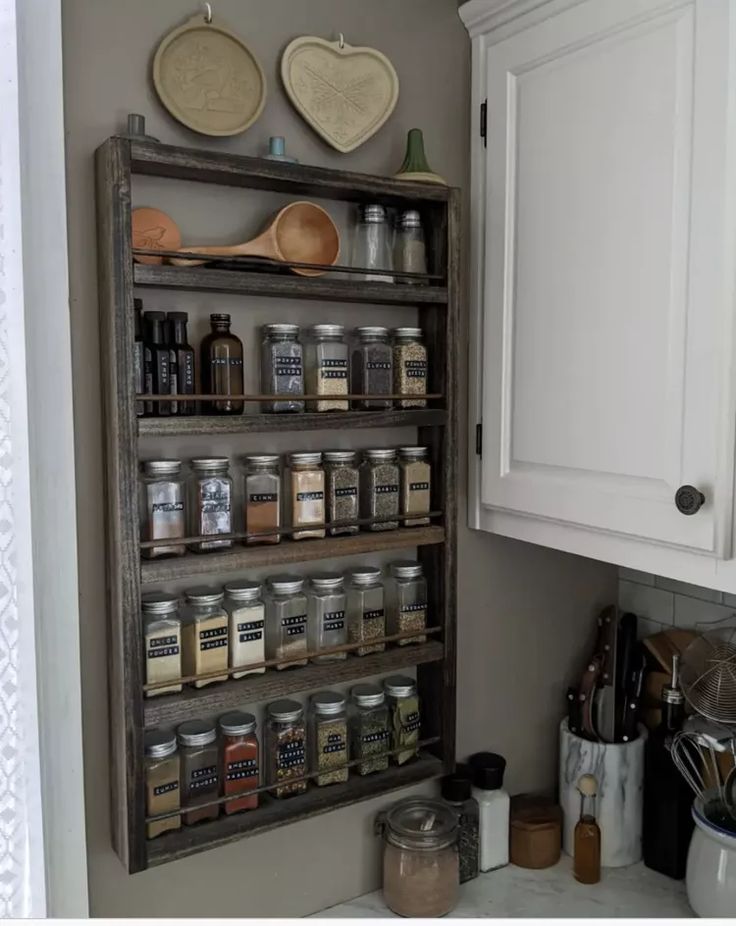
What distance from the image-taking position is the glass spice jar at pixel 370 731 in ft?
4.69

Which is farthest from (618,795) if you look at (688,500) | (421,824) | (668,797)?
(688,500)

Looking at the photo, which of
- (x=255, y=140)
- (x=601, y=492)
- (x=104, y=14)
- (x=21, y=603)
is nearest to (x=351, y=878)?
(x=601, y=492)

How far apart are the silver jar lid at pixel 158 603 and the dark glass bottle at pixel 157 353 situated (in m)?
0.31

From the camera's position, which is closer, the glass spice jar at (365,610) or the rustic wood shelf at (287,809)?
the rustic wood shelf at (287,809)

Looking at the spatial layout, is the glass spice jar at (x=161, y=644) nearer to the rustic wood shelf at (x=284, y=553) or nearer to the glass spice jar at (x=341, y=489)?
the rustic wood shelf at (x=284, y=553)

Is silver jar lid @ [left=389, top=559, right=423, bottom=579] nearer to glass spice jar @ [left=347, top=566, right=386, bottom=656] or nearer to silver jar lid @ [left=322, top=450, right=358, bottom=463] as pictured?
glass spice jar @ [left=347, top=566, right=386, bottom=656]

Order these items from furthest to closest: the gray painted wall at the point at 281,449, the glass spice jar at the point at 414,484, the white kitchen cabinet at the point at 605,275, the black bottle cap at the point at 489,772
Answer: the black bottle cap at the point at 489,772 < the glass spice jar at the point at 414,484 < the gray painted wall at the point at 281,449 < the white kitchen cabinet at the point at 605,275

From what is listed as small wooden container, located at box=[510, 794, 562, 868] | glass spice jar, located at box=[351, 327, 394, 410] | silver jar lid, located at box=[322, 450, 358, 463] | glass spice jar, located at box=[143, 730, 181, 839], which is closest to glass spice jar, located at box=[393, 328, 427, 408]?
glass spice jar, located at box=[351, 327, 394, 410]

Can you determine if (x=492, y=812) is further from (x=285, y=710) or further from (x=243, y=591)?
(x=243, y=591)

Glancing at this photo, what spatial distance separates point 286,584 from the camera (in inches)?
53.4

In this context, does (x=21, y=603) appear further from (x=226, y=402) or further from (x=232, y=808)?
(x=232, y=808)

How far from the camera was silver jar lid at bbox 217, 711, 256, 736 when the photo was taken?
1.32 metres

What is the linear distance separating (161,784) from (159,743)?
57 millimetres

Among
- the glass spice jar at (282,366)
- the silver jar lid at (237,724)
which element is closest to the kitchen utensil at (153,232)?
the glass spice jar at (282,366)
